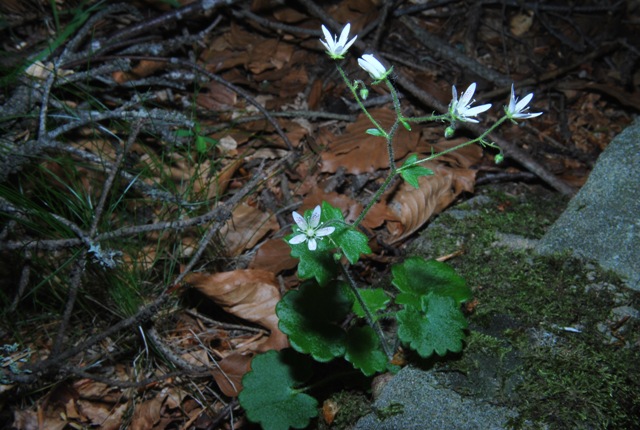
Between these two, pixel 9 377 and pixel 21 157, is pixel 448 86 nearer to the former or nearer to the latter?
pixel 21 157

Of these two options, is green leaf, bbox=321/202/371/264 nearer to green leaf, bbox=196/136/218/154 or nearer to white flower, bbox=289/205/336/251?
white flower, bbox=289/205/336/251

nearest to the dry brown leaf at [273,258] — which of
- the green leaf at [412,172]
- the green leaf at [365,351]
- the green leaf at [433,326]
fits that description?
the green leaf at [365,351]

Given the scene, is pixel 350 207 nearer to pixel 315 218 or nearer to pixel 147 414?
pixel 315 218

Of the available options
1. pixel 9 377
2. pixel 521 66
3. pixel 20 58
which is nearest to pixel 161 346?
pixel 9 377

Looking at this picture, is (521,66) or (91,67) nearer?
(91,67)

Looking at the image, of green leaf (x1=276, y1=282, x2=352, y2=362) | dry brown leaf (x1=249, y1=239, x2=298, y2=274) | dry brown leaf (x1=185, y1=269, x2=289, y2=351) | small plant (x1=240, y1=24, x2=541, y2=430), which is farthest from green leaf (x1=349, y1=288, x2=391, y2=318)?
dry brown leaf (x1=249, y1=239, x2=298, y2=274)

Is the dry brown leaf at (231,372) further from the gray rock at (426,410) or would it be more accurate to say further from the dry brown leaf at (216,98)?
the dry brown leaf at (216,98)

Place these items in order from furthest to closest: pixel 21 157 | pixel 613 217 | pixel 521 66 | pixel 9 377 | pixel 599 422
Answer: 1. pixel 521 66
2. pixel 21 157
3. pixel 613 217
4. pixel 9 377
5. pixel 599 422

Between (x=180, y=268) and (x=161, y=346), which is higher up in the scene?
(x=180, y=268)
